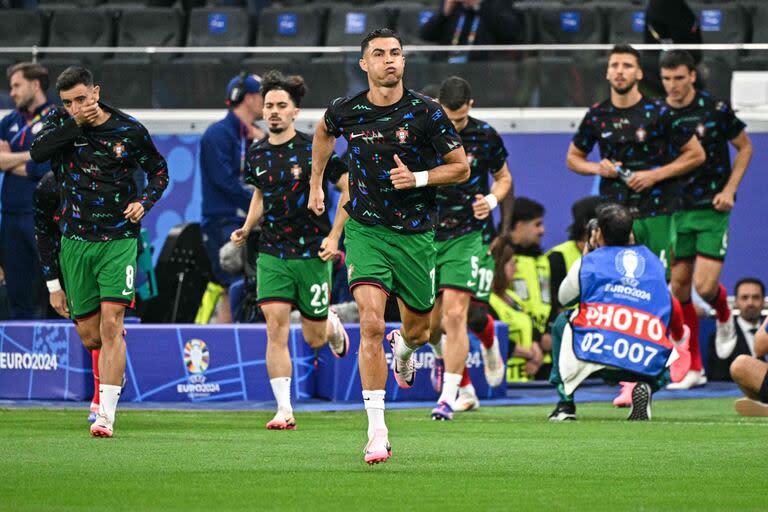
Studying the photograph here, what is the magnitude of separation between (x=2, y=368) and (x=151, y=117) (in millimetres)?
3848

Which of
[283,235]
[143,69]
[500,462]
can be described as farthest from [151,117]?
[500,462]

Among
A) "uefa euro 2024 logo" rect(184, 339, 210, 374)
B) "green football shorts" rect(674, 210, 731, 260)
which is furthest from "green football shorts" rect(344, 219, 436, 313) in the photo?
"green football shorts" rect(674, 210, 731, 260)

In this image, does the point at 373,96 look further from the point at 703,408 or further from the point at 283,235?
the point at 703,408

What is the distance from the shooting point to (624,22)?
18156mm

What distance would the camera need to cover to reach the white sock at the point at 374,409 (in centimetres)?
815

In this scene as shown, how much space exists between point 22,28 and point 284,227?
9.06 metres

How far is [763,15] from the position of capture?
18.0 metres

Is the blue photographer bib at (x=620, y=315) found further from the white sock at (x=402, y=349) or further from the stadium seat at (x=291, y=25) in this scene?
the stadium seat at (x=291, y=25)

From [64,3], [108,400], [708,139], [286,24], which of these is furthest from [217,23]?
[108,400]

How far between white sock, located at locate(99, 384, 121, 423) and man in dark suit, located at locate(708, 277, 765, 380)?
7.20 meters

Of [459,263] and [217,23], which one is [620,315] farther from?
[217,23]

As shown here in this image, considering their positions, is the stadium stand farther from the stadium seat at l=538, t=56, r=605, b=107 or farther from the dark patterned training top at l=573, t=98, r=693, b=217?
the dark patterned training top at l=573, t=98, r=693, b=217

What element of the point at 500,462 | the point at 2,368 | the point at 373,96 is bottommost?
the point at 2,368

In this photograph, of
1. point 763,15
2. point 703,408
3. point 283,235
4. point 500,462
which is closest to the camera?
point 500,462
